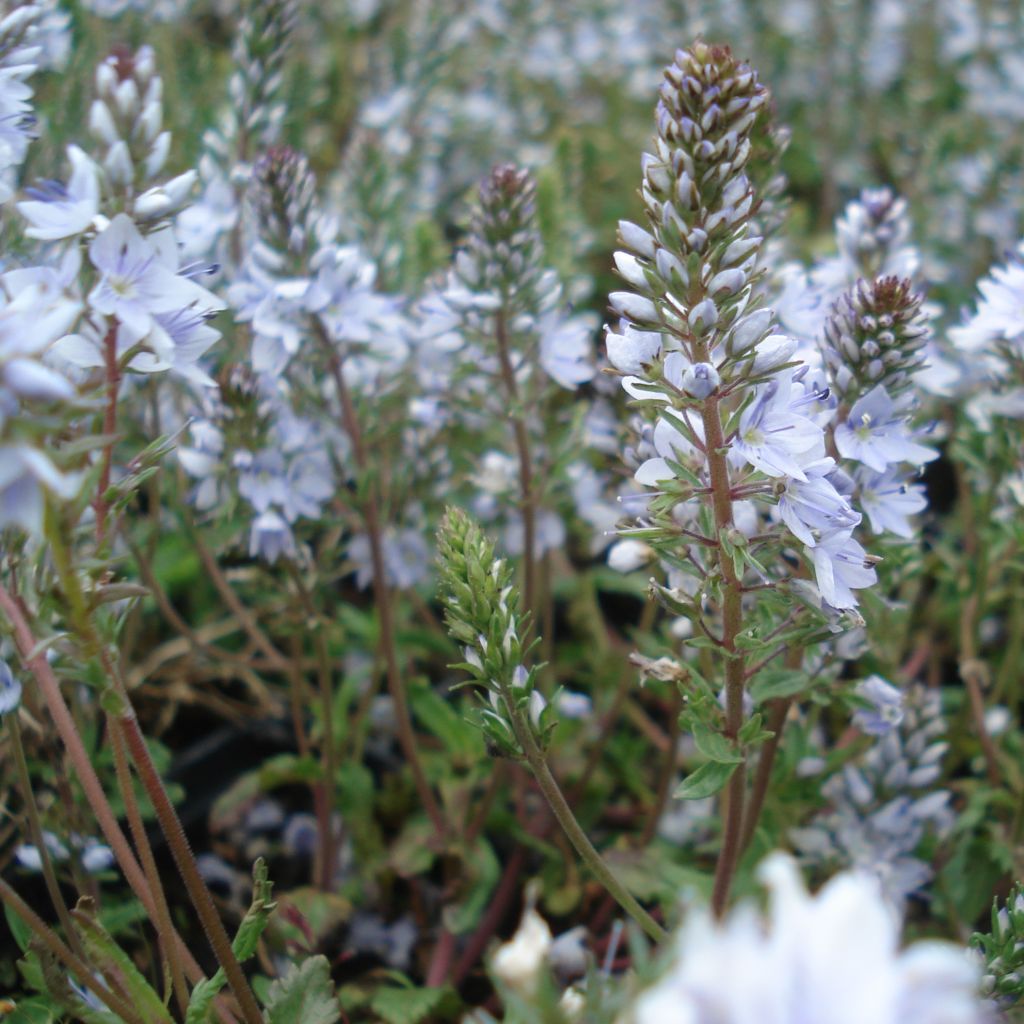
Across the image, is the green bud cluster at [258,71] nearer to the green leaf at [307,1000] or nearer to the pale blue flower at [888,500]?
the pale blue flower at [888,500]

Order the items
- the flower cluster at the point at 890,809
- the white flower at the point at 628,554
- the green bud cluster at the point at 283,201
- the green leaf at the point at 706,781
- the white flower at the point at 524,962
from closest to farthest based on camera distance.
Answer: the white flower at the point at 524,962
the green leaf at the point at 706,781
the white flower at the point at 628,554
the green bud cluster at the point at 283,201
the flower cluster at the point at 890,809

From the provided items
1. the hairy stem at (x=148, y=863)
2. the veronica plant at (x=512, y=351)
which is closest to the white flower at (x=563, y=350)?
the veronica plant at (x=512, y=351)

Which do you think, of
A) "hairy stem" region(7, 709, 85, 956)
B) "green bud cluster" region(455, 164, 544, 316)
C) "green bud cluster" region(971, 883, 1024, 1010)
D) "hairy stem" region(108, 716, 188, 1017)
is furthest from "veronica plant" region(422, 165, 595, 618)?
"green bud cluster" region(971, 883, 1024, 1010)

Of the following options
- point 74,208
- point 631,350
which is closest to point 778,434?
point 631,350

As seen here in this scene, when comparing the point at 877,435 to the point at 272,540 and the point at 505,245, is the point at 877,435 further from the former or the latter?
the point at 272,540

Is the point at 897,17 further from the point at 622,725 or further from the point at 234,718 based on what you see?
the point at 234,718

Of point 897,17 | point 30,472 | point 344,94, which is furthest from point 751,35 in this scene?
point 30,472

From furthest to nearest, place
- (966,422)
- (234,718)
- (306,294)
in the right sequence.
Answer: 1. (234,718)
2. (966,422)
3. (306,294)
